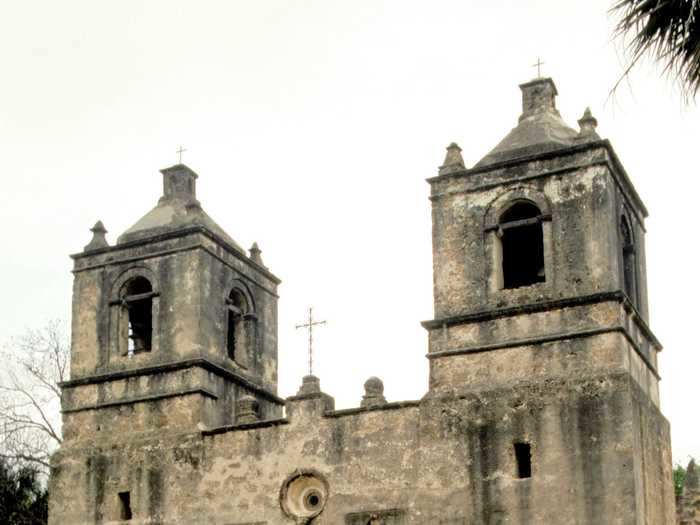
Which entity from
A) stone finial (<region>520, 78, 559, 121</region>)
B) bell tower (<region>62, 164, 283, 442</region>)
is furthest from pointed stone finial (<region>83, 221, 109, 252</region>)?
stone finial (<region>520, 78, 559, 121</region>)

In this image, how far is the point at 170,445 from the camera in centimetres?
2164

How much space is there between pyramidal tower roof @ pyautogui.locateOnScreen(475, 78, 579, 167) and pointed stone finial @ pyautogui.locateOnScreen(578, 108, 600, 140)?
0.63 feet

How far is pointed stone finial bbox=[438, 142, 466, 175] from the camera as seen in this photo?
2114 cm

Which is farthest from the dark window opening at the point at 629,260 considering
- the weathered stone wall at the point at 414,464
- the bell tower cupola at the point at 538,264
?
the weathered stone wall at the point at 414,464

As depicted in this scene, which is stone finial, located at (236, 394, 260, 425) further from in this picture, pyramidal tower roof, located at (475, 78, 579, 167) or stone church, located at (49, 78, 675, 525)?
pyramidal tower roof, located at (475, 78, 579, 167)

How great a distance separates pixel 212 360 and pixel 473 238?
5.22 m

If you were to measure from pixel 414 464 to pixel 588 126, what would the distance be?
6.02 meters

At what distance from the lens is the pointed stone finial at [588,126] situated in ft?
66.6

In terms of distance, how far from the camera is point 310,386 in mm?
20891

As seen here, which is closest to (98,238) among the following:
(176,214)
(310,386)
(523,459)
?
(176,214)

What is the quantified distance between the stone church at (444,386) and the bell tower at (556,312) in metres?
0.03

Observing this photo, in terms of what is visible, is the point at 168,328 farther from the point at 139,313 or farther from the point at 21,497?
the point at 21,497

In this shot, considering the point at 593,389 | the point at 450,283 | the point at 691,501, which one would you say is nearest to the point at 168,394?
the point at 450,283

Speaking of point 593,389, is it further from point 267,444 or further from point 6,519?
point 6,519
